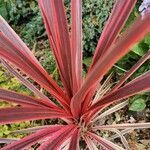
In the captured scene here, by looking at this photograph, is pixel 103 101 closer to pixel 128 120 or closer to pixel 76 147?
pixel 76 147

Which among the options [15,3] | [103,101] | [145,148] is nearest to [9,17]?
[15,3]

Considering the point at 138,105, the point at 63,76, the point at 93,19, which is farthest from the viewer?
the point at 93,19

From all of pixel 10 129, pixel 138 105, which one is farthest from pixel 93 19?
pixel 10 129

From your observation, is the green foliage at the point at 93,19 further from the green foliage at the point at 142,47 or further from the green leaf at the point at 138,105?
the green leaf at the point at 138,105

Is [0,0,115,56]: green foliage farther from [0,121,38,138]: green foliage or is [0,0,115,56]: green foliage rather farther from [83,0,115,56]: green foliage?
[0,121,38,138]: green foliage

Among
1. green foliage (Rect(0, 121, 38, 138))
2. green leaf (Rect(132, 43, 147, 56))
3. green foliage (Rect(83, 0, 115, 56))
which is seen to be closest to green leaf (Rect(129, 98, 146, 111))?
green leaf (Rect(132, 43, 147, 56))

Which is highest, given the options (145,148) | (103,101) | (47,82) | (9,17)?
(9,17)

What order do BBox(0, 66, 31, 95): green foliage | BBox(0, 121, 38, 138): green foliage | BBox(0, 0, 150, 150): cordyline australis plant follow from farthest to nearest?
BBox(0, 66, 31, 95): green foliage, BBox(0, 121, 38, 138): green foliage, BBox(0, 0, 150, 150): cordyline australis plant

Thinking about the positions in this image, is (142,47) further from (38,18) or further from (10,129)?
(10,129)
